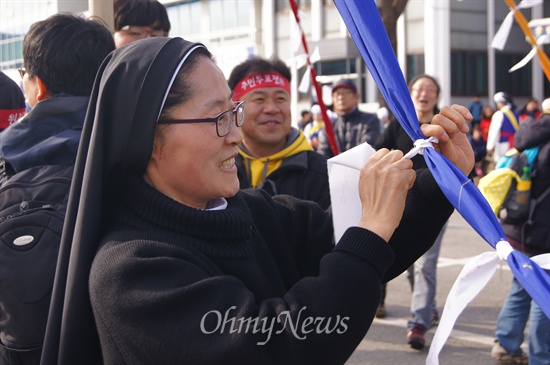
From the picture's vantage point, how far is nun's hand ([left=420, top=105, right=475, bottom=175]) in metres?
2.21

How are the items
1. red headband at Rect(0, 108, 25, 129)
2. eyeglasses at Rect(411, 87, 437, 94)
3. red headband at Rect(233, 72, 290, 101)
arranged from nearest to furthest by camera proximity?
red headband at Rect(0, 108, 25, 129)
red headband at Rect(233, 72, 290, 101)
eyeglasses at Rect(411, 87, 437, 94)

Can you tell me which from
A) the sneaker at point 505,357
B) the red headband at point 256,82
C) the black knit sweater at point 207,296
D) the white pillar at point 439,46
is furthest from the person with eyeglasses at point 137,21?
the white pillar at point 439,46

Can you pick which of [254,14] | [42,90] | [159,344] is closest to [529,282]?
[159,344]

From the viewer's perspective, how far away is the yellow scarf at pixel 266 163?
451cm

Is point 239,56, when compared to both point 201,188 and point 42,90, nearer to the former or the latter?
point 42,90

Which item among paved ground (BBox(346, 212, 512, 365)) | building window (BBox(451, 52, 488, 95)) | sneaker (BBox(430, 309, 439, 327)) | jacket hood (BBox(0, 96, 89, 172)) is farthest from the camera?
building window (BBox(451, 52, 488, 95))

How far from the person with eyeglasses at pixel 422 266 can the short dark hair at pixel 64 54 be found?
11.5 feet

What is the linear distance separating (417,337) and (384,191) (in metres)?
4.09

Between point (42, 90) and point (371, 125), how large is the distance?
18.5 feet

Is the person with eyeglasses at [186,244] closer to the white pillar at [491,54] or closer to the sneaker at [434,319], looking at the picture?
the sneaker at [434,319]

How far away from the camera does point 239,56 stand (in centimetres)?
638

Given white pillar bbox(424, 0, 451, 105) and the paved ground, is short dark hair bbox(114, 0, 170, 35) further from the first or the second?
white pillar bbox(424, 0, 451, 105)

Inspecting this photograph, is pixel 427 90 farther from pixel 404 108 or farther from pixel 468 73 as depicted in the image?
pixel 468 73

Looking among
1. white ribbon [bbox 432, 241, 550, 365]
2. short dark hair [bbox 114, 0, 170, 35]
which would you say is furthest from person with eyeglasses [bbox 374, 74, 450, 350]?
white ribbon [bbox 432, 241, 550, 365]
